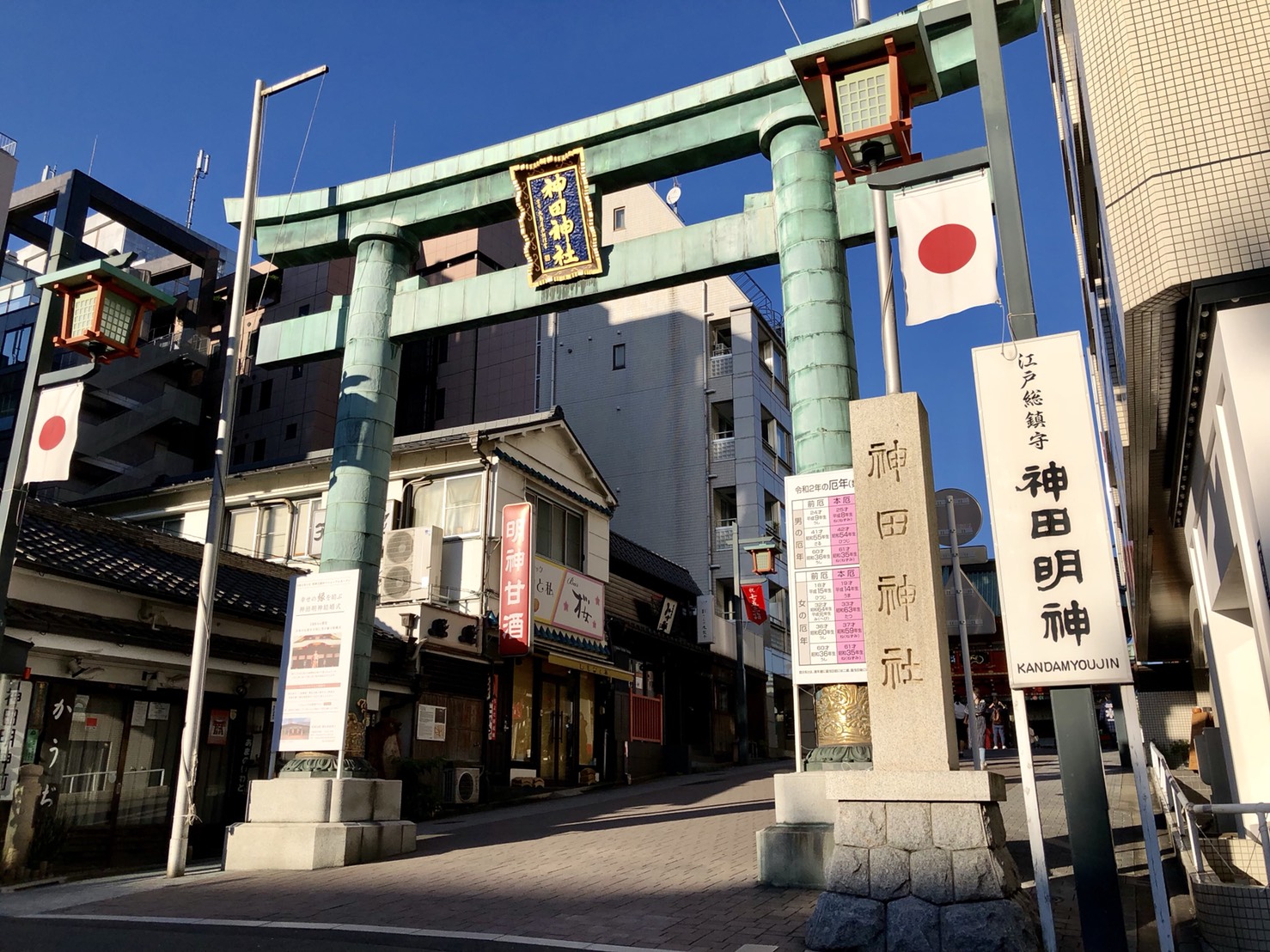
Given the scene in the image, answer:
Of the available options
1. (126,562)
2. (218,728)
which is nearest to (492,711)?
(218,728)

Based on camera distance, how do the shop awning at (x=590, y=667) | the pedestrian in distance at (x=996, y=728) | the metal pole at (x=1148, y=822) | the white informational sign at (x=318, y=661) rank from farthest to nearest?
the pedestrian in distance at (x=996, y=728) < the shop awning at (x=590, y=667) < the white informational sign at (x=318, y=661) < the metal pole at (x=1148, y=822)

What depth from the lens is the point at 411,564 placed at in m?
21.7

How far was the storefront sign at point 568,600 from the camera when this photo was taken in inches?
866

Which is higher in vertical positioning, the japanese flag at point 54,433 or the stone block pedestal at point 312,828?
the japanese flag at point 54,433

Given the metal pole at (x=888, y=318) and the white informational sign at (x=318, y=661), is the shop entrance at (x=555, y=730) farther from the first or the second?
the metal pole at (x=888, y=318)

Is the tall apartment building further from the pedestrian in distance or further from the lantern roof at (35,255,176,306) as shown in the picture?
the pedestrian in distance

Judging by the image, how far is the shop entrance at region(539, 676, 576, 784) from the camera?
23.7m

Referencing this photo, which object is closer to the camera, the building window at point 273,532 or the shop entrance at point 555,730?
the shop entrance at point 555,730

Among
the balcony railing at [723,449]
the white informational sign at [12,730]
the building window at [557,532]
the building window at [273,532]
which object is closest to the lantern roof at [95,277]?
the white informational sign at [12,730]

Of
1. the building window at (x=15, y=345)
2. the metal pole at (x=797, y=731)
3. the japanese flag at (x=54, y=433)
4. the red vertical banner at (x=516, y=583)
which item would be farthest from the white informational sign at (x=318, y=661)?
the building window at (x=15, y=345)

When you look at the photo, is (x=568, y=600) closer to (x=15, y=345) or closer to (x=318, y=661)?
(x=318, y=661)

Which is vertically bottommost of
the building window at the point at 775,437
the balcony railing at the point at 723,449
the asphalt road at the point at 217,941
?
the asphalt road at the point at 217,941

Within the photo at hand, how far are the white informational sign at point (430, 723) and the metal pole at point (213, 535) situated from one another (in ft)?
20.8

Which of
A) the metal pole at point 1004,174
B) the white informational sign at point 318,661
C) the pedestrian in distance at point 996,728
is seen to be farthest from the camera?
the pedestrian in distance at point 996,728
